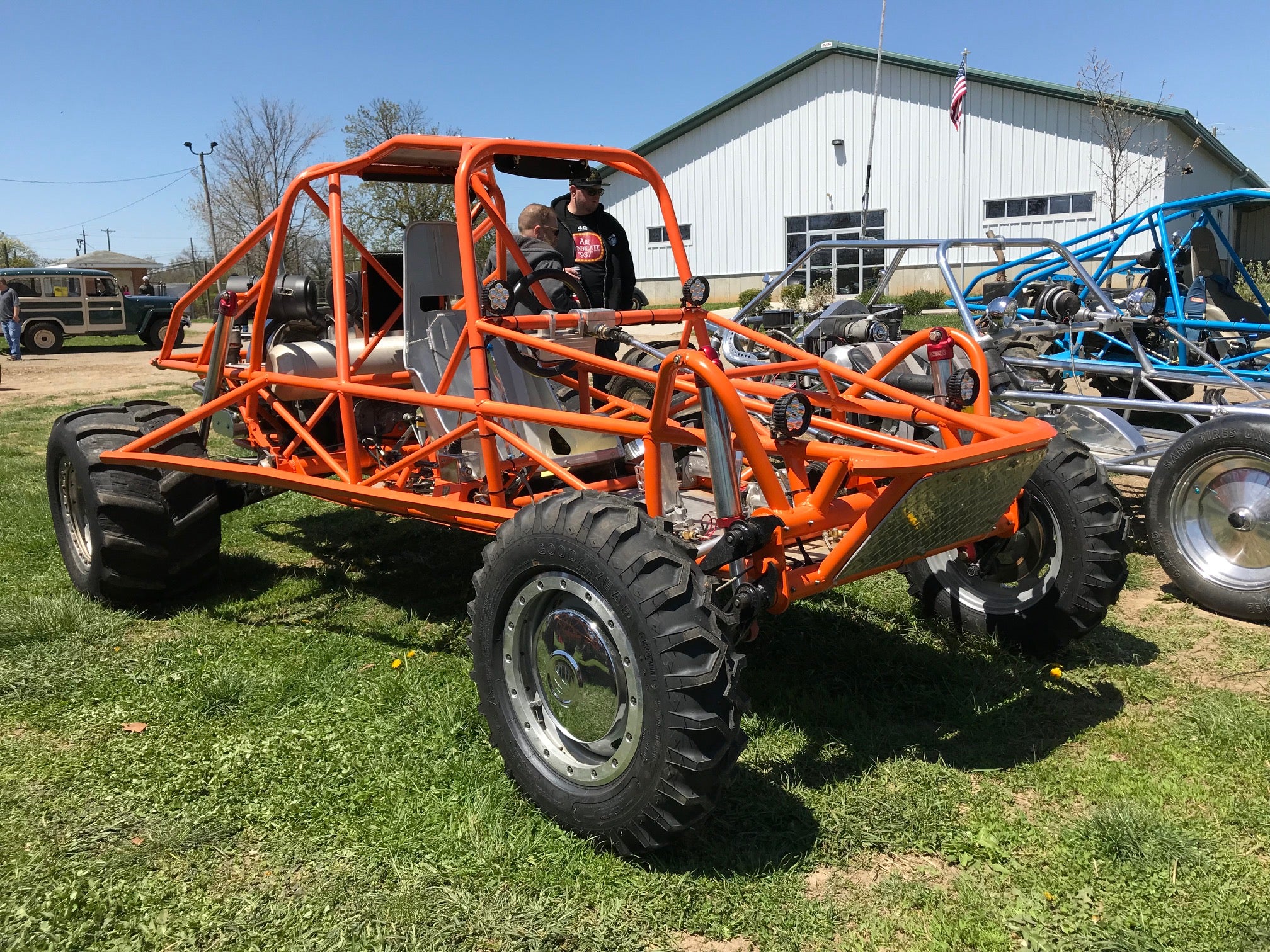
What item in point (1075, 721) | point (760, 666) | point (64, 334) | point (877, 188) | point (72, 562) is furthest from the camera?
point (877, 188)

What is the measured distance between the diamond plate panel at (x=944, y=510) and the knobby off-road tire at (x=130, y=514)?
330 centimetres

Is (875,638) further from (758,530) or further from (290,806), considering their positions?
(290,806)

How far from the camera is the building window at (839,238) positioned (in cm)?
2511

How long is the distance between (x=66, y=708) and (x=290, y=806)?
1319 mm

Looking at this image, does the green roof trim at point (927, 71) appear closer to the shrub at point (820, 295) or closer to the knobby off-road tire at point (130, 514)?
the shrub at point (820, 295)

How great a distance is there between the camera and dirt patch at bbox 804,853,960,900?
2.59 metres

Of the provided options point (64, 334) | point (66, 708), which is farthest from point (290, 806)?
point (64, 334)

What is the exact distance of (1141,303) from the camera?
679cm

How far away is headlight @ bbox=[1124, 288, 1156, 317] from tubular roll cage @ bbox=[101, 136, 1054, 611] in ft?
11.7

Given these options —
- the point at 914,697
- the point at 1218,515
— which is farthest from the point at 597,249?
the point at 1218,515

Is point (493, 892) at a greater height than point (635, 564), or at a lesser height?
lesser

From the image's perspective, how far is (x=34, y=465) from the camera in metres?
8.43

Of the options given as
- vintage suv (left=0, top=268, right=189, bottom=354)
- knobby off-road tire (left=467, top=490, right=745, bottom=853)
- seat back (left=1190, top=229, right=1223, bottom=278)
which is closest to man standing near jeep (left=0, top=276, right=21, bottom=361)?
vintage suv (left=0, top=268, right=189, bottom=354)

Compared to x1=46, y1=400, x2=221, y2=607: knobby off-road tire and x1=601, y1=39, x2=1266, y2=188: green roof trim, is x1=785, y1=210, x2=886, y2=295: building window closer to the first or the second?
x1=601, y1=39, x2=1266, y2=188: green roof trim
